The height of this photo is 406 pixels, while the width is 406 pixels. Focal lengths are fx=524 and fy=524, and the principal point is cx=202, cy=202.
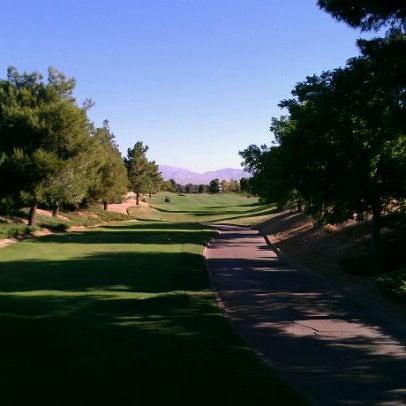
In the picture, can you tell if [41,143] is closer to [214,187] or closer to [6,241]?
[6,241]

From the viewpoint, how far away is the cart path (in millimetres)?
6562

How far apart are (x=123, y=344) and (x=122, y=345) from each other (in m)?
0.07

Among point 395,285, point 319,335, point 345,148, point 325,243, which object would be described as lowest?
point 319,335

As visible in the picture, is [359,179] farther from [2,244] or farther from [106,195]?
[106,195]

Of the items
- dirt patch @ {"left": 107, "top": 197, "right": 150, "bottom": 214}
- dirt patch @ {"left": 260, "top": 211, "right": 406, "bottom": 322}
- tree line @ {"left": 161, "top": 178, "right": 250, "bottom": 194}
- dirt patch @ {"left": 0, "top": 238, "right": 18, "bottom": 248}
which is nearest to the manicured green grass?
dirt patch @ {"left": 260, "top": 211, "right": 406, "bottom": 322}

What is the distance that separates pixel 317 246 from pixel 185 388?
823 inches

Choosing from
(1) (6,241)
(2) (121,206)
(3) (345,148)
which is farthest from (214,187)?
(3) (345,148)

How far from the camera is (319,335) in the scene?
9.52 m

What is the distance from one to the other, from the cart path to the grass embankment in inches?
18.1

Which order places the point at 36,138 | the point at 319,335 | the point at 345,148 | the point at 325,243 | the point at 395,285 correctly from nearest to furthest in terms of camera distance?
the point at 319,335 < the point at 395,285 < the point at 345,148 < the point at 325,243 < the point at 36,138

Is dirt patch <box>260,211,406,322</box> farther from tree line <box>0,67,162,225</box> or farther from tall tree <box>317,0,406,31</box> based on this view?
tree line <box>0,67,162,225</box>

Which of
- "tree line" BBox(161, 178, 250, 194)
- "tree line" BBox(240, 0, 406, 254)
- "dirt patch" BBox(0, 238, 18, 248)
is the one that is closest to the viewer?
"tree line" BBox(240, 0, 406, 254)

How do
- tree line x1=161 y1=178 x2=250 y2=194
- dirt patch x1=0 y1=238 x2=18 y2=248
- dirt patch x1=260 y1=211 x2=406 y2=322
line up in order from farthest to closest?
tree line x1=161 y1=178 x2=250 y2=194
dirt patch x1=0 y1=238 x2=18 y2=248
dirt patch x1=260 y1=211 x2=406 y2=322

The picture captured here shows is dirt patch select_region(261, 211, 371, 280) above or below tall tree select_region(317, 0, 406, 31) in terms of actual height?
below
